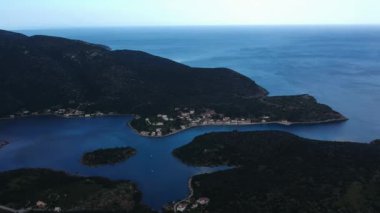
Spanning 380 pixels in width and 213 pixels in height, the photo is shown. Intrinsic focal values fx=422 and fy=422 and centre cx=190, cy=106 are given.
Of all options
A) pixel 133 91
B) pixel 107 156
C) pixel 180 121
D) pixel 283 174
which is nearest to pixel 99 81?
pixel 133 91

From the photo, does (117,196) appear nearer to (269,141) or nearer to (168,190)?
(168,190)

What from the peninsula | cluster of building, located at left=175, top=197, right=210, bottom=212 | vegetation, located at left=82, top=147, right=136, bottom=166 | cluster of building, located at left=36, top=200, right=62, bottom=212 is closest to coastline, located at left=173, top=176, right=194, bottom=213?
cluster of building, located at left=175, top=197, right=210, bottom=212

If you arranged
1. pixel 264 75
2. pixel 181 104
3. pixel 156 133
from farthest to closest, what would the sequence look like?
pixel 264 75, pixel 181 104, pixel 156 133

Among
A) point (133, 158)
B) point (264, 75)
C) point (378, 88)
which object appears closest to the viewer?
point (133, 158)

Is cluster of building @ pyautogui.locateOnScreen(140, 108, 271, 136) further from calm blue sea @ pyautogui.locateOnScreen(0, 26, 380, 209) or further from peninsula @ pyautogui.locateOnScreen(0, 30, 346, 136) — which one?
calm blue sea @ pyautogui.locateOnScreen(0, 26, 380, 209)

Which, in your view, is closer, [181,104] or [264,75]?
[181,104]

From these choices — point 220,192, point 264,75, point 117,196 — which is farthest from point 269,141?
point 264,75
